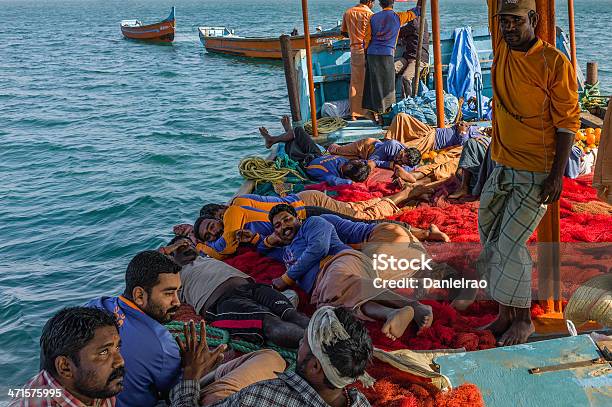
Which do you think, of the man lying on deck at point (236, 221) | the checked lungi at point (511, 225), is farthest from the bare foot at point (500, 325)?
the man lying on deck at point (236, 221)

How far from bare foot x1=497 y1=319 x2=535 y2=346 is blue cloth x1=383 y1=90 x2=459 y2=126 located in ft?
16.6

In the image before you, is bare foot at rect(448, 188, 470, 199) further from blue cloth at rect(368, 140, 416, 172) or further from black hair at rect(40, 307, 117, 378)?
black hair at rect(40, 307, 117, 378)

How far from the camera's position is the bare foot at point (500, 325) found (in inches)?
144

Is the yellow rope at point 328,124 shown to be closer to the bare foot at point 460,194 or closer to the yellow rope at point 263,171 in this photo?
the yellow rope at point 263,171

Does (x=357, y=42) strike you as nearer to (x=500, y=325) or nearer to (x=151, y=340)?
(x=500, y=325)

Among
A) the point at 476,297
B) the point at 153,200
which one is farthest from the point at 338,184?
the point at 153,200

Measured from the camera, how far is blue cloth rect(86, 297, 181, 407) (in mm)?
3070

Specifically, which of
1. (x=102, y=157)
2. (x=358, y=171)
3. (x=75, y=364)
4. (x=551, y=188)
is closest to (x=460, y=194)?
(x=358, y=171)

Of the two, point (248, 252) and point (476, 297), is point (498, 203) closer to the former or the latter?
point (476, 297)

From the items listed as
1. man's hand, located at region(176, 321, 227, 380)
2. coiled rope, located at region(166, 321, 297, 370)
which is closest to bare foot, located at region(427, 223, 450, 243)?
coiled rope, located at region(166, 321, 297, 370)

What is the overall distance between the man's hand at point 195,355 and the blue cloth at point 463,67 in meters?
7.21

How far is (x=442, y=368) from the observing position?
3365 millimetres

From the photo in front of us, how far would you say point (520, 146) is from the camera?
3.46 m

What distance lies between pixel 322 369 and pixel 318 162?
475 cm
